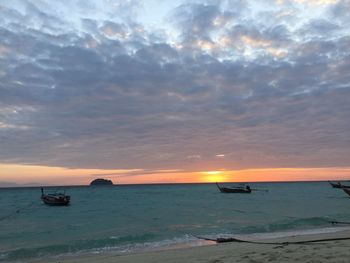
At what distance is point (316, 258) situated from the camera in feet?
34.5

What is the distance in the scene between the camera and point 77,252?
21.0 m

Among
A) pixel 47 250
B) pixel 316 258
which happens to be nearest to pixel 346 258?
pixel 316 258

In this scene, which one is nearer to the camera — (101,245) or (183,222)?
(101,245)

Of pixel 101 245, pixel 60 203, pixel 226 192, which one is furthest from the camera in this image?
pixel 226 192

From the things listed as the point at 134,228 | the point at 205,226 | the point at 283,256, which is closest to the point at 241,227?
the point at 205,226

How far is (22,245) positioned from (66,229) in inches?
333

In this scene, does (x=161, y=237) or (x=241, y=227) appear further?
(x=241, y=227)

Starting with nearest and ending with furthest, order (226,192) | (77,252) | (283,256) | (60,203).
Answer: (283,256)
(77,252)
(60,203)
(226,192)

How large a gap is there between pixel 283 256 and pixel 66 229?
25118 millimetres

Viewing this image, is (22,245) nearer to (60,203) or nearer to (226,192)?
(60,203)

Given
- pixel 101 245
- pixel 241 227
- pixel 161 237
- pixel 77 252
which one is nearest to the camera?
pixel 77 252

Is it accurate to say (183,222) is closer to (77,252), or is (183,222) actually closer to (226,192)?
(77,252)

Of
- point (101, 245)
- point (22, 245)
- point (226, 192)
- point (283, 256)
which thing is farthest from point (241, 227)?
point (226, 192)

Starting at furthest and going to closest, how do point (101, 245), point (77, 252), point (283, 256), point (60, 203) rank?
point (60, 203) < point (101, 245) < point (77, 252) < point (283, 256)
